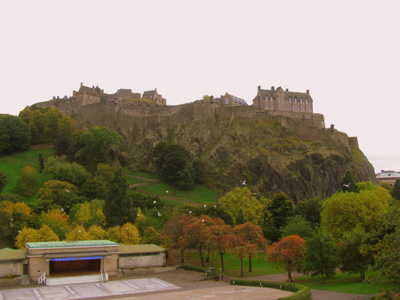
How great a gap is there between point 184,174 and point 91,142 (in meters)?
22.1

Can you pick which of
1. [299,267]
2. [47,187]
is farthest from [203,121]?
[299,267]

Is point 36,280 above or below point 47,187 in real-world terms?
below

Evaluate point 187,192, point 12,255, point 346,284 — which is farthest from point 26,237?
point 187,192

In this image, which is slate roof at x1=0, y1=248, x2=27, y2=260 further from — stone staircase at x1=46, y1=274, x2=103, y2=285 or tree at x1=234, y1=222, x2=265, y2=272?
tree at x1=234, y1=222, x2=265, y2=272

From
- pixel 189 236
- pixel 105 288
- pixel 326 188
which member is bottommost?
pixel 105 288

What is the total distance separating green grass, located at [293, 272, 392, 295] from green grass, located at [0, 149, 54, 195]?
57637 mm

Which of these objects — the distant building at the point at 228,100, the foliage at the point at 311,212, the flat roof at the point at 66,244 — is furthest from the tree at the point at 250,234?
the distant building at the point at 228,100

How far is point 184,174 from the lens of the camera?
8631cm

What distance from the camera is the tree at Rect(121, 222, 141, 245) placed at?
51.9m

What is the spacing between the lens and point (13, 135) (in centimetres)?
9475

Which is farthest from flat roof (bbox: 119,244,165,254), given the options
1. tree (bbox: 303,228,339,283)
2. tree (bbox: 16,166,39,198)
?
tree (bbox: 16,166,39,198)

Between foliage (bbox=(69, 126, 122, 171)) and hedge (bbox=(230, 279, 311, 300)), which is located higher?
foliage (bbox=(69, 126, 122, 171))

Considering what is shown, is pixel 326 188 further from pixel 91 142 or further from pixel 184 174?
pixel 91 142

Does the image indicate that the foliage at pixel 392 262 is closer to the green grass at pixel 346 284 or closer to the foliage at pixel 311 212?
the green grass at pixel 346 284
